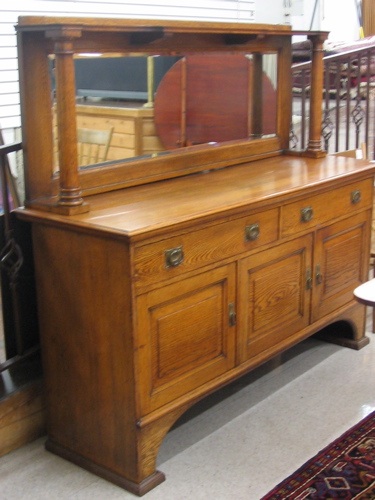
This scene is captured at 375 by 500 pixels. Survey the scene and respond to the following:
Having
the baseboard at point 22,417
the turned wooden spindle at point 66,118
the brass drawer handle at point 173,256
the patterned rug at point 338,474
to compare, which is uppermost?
the turned wooden spindle at point 66,118

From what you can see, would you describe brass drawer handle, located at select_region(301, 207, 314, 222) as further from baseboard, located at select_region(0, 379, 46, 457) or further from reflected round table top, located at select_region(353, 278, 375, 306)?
baseboard, located at select_region(0, 379, 46, 457)

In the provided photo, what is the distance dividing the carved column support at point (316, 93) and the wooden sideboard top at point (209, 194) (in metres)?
0.08

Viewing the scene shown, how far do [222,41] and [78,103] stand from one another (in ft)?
2.81

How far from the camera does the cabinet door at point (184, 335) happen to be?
246 cm

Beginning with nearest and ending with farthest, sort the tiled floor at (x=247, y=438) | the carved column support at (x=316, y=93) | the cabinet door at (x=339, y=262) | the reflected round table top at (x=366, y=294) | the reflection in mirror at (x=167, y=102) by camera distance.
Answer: the reflected round table top at (x=366, y=294), the tiled floor at (x=247, y=438), the reflection in mirror at (x=167, y=102), the cabinet door at (x=339, y=262), the carved column support at (x=316, y=93)

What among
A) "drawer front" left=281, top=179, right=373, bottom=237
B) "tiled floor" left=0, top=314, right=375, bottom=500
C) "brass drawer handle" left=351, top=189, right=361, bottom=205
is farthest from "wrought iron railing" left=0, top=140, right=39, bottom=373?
"brass drawer handle" left=351, top=189, right=361, bottom=205

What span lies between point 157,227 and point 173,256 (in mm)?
150

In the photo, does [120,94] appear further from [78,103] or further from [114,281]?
[114,281]

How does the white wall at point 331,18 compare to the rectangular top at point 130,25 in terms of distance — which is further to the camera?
the white wall at point 331,18

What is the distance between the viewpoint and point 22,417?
9.36 feet

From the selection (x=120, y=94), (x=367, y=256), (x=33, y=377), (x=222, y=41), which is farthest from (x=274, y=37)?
(x=33, y=377)

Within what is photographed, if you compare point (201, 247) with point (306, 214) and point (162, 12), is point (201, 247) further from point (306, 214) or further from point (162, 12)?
point (162, 12)

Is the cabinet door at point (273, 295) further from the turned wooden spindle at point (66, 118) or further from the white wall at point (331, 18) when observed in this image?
the white wall at point (331, 18)

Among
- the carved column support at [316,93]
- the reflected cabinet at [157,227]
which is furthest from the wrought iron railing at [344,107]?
the reflected cabinet at [157,227]
